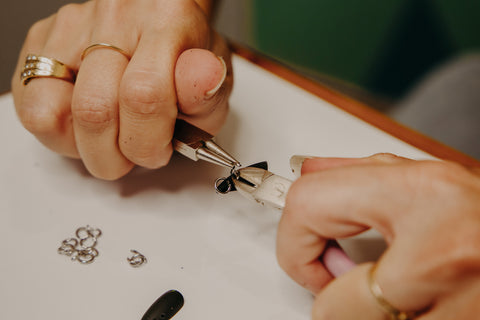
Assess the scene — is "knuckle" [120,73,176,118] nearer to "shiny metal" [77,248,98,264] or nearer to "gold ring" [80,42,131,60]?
"gold ring" [80,42,131,60]

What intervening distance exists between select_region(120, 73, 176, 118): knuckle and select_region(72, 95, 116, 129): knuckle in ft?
0.08

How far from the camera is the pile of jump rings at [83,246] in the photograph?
51cm

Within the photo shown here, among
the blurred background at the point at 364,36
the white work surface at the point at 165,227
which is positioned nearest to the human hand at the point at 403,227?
the white work surface at the point at 165,227

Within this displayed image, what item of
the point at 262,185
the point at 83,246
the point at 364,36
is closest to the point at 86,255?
the point at 83,246

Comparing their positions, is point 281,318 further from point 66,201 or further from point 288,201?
point 66,201

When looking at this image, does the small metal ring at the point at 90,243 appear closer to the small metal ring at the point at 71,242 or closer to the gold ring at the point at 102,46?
the small metal ring at the point at 71,242

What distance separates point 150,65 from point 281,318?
33cm

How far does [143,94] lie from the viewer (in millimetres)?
455

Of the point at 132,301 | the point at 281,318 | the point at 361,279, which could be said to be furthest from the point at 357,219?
the point at 132,301

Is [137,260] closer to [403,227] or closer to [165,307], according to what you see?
[165,307]

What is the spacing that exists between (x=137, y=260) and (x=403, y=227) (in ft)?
1.07

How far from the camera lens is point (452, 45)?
62.6 inches

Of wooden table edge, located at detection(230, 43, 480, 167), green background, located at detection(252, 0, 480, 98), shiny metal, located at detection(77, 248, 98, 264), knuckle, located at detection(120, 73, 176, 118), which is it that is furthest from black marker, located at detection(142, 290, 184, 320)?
green background, located at detection(252, 0, 480, 98)

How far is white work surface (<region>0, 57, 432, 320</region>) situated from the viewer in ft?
1.55
